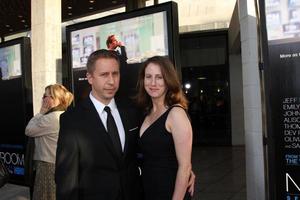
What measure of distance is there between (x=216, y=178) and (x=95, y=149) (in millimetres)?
6603

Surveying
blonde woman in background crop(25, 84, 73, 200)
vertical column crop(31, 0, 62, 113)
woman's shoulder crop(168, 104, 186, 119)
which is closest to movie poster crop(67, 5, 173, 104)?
blonde woman in background crop(25, 84, 73, 200)

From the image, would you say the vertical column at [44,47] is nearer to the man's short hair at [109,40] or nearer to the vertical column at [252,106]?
the man's short hair at [109,40]

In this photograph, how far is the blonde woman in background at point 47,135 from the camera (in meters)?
4.45

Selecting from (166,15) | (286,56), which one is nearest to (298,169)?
(286,56)

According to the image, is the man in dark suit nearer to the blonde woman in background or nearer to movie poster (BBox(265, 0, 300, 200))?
movie poster (BBox(265, 0, 300, 200))

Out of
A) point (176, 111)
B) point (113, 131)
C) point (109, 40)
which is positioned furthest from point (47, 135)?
point (176, 111)

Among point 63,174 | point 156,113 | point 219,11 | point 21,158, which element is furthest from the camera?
point 219,11

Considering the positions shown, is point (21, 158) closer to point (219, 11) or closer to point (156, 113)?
point (156, 113)

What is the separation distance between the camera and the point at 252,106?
5.03 meters

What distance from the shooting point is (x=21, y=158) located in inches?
231

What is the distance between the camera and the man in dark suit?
242 centimetres

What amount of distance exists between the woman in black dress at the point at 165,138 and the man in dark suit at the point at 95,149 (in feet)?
0.56

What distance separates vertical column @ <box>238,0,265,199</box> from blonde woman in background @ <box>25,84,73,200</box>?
2257 mm

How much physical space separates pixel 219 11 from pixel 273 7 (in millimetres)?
9692
